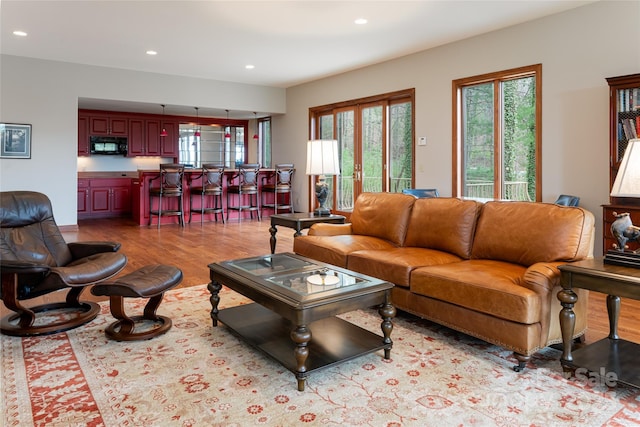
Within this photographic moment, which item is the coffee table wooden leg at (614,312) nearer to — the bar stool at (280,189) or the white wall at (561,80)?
the white wall at (561,80)

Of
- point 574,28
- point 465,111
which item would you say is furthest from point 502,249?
point 465,111

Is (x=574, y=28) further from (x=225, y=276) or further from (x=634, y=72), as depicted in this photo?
(x=225, y=276)

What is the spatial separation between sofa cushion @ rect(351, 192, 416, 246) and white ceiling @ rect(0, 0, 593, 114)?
7.03 feet

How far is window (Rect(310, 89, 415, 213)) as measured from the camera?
7027 millimetres

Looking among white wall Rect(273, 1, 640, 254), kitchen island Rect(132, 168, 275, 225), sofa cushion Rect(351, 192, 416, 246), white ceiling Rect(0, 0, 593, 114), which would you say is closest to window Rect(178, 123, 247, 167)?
kitchen island Rect(132, 168, 275, 225)

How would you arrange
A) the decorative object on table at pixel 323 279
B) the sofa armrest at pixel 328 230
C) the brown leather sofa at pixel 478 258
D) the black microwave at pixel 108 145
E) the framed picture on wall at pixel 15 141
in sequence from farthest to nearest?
1. the black microwave at pixel 108 145
2. the framed picture on wall at pixel 15 141
3. the sofa armrest at pixel 328 230
4. the decorative object on table at pixel 323 279
5. the brown leather sofa at pixel 478 258

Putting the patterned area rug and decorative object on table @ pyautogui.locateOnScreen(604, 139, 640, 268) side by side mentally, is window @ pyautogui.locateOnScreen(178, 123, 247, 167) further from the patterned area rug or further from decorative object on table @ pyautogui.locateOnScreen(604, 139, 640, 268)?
decorative object on table @ pyautogui.locateOnScreen(604, 139, 640, 268)

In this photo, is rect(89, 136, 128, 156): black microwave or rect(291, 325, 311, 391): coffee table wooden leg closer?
rect(291, 325, 311, 391): coffee table wooden leg

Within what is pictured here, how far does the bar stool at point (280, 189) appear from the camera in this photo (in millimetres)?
8984

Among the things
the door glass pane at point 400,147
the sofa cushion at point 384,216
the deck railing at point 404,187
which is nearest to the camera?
the sofa cushion at point 384,216

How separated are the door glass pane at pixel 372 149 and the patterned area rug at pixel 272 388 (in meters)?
5.02

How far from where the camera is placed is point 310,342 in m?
2.46

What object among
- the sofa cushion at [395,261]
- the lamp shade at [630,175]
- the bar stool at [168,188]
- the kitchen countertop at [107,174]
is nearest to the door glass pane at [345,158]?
the bar stool at [168,188]

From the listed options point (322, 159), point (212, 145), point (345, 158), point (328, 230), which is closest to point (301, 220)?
point (328, 230)
